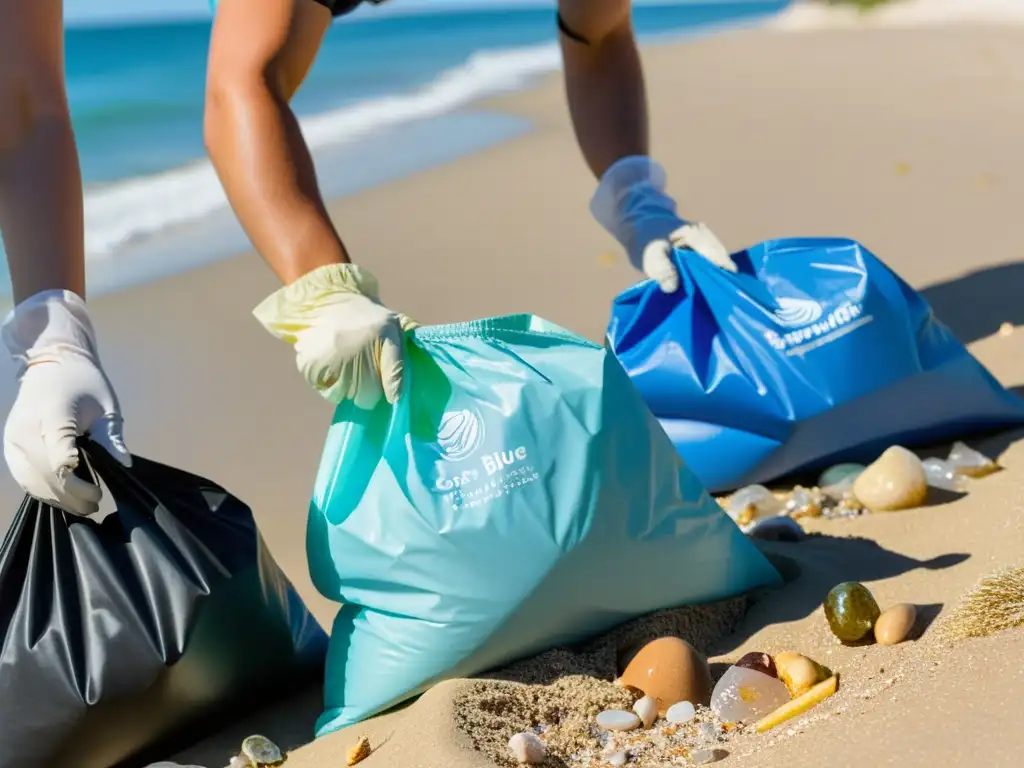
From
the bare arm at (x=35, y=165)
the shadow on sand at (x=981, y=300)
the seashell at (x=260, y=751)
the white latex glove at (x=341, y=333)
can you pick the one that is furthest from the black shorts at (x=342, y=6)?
the shadow on sand at (x=981, y=300)

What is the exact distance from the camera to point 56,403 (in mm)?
1639

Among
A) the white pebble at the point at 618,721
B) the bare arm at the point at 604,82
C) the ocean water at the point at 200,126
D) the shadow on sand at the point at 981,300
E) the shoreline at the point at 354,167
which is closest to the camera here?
the white pebble at the point at 618,721

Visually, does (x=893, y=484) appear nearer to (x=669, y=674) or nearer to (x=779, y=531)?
(x=779, y=531)

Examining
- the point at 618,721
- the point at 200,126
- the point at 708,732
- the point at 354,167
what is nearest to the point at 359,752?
the point at 618,721

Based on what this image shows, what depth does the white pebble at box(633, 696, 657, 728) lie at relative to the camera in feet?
5.00

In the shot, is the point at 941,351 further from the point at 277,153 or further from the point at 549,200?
the point at 549,200

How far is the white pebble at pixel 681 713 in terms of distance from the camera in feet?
4.97

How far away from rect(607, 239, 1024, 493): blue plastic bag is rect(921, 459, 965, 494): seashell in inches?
4.6

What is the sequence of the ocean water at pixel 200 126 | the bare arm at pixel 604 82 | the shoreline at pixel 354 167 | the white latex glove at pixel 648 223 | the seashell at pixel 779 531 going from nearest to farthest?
the seashell at pixel 779 531 < the white latex glove at pixel 648 223 < the bare arm at pixel 604 82 < the shoreline at pixel 354 167 < the ocean water at pixel 200 126

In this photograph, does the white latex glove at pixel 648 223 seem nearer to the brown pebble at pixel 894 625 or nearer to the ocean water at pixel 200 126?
the brown pebble at pixel 894 625

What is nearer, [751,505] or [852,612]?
[852,612]

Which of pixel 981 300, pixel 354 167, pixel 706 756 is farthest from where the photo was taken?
pixel 354 167

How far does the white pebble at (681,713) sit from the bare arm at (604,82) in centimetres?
159

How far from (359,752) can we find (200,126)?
20.7 ft
